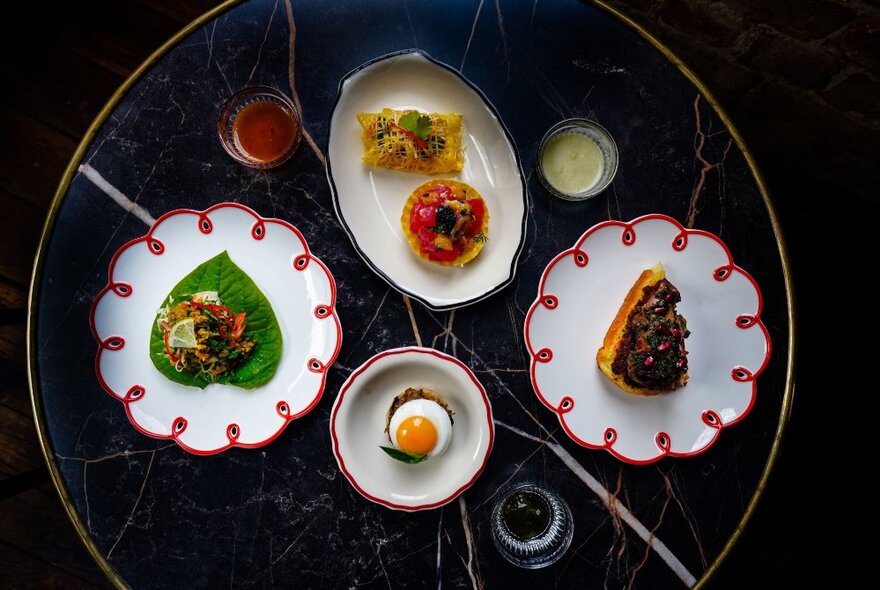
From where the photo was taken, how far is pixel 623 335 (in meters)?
2.80

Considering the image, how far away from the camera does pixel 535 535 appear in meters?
2.78

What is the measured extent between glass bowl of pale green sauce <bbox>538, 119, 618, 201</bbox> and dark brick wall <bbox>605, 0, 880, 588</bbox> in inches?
49.0

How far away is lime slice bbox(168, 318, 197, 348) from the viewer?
266 cm

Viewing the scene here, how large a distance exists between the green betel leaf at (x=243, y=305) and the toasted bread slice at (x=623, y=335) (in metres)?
1.58

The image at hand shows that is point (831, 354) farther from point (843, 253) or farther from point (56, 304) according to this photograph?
point (56, 304)

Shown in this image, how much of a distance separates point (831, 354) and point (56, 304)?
185 inches

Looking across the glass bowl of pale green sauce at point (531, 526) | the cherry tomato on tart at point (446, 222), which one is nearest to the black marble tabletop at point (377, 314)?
the glass bowl of pale green sauce at point (531, 526)

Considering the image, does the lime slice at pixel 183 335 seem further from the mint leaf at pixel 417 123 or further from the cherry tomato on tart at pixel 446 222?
the mint leaf at pixel 417 123

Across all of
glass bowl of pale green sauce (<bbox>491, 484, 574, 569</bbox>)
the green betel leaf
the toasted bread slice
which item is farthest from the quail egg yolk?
the toasted bread slice

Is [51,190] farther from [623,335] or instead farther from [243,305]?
[623,335]

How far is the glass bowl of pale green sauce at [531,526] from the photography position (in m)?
2.77

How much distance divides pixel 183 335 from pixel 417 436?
117cm

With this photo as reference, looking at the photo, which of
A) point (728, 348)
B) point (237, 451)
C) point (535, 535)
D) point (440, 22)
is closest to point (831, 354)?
point (728, 348)

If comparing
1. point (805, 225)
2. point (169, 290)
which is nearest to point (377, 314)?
point (169, 290)
